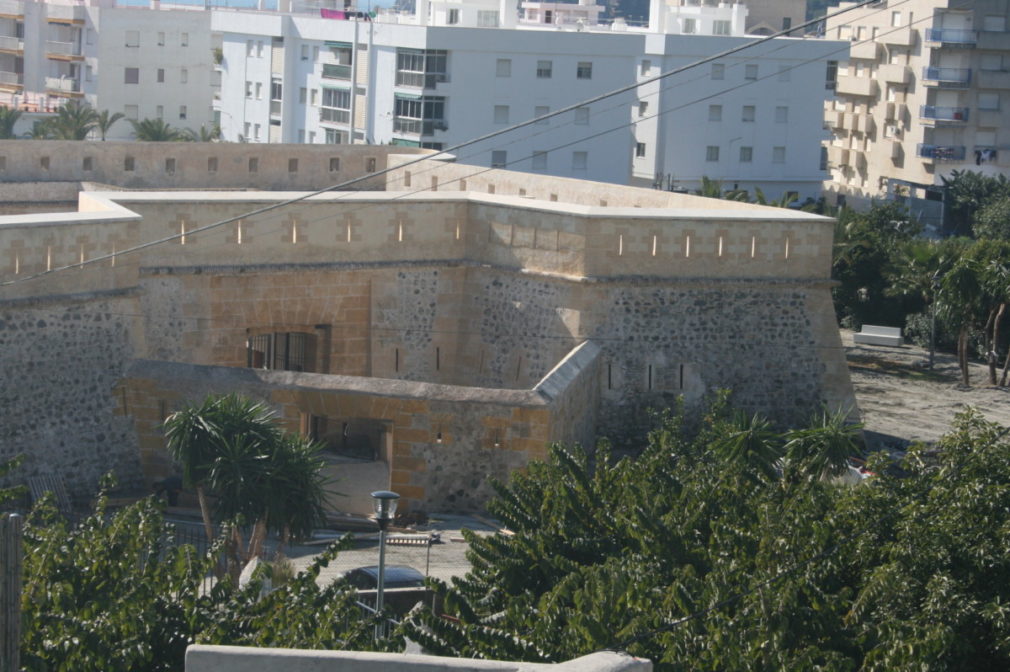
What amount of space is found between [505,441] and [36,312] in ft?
16.7

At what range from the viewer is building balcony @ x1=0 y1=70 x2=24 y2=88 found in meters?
63.1

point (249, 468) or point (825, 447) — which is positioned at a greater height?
point (825, 447)

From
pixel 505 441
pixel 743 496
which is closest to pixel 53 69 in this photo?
pixel 505 441

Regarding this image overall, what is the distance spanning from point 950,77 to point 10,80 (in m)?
34.0

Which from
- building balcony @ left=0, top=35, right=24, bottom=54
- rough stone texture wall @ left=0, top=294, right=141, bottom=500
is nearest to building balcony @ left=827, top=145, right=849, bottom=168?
building balcony @ left=0, top=35, right=24, bottom=54

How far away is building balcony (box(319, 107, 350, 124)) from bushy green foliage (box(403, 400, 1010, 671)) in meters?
38.7

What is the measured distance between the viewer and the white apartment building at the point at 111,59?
59.6m

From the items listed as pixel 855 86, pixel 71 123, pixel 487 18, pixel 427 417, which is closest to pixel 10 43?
pixel 71 123

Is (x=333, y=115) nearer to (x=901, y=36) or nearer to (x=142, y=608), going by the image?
(x=901, y=36)

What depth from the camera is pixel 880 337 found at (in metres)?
32.1

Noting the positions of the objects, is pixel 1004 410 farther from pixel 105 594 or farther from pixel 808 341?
pixel 105 594

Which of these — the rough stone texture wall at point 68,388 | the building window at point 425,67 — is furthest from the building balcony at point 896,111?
the rough stone texture wall at point 68,388

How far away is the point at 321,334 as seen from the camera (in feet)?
70.7

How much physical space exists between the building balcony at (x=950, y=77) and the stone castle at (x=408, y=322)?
3786 centimetres
